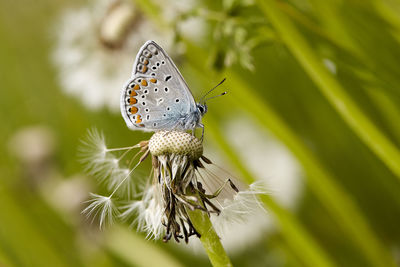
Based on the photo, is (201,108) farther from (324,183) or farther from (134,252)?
(134,252)

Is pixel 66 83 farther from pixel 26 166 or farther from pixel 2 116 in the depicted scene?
pixel 2 116

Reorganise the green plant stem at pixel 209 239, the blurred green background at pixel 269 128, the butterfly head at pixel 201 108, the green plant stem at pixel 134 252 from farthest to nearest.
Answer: the green plant stem at pixel 134 252 < the blurred green background at pixel 269 128 < the butterfly head at pixel 201 108 < the green plant stem at pixel 209 239

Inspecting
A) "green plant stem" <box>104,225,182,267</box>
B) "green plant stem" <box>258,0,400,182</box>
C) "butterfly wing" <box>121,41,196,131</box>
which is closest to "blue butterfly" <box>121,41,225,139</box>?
"butterfly wing" <box>121,41,196,131</box>

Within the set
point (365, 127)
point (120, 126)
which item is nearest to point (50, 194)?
point (120, 126)

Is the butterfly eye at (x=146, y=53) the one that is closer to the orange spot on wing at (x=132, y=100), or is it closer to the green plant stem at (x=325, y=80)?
the orange spot on wing at (x=132, y=100)

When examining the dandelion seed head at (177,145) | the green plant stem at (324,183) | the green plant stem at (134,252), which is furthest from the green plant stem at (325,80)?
the green plant stem at (134,252)
